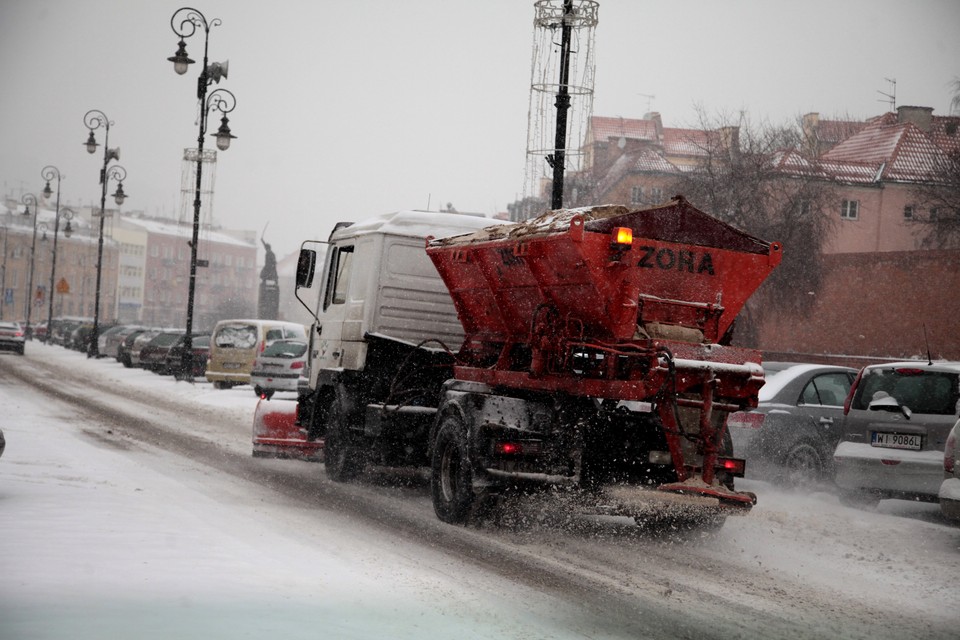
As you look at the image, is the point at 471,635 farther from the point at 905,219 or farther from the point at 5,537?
the point at 905,219

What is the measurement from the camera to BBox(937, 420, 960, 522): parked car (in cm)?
923

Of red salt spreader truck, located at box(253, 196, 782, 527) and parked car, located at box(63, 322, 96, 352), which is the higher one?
red salt spreader truck, located at box(253, 196, 782, 527)

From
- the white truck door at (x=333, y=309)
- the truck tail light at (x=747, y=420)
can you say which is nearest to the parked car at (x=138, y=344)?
the white truck door at (x=333, y=309)

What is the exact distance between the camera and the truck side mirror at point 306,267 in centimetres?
1333

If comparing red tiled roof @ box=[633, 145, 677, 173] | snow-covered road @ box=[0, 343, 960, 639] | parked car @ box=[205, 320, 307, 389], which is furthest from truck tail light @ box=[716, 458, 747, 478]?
red tiled roof @ box=[633, 145, 677, 173]

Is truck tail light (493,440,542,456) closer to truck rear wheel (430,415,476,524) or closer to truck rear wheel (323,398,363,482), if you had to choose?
truck rear wheel (430,415,476,524)

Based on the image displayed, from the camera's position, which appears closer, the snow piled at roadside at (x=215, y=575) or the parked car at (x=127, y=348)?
the snow piled at roadside at (x=215, y=575)

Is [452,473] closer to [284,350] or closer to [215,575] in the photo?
[215,575]

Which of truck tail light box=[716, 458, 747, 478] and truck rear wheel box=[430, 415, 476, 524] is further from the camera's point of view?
truck rear wheel box=[430, 415, 476, 524]

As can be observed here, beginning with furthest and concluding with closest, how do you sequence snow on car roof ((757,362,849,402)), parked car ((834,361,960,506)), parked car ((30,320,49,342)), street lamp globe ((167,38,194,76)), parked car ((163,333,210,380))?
1. parked car ((30,320,49,342))
2. parked car ((163,333,210,380))
3. street lamp globe ((167,38,194,76))
4. snow on car roof ((757,362,849,402))
5. parked car ((834,361,960,506))

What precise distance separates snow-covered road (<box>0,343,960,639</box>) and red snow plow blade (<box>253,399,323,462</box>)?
2.91ft

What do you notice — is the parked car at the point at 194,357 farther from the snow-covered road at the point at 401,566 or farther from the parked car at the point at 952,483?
the parked car at the point at 952,483

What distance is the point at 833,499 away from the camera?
42.8ft

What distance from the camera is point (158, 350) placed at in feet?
126
